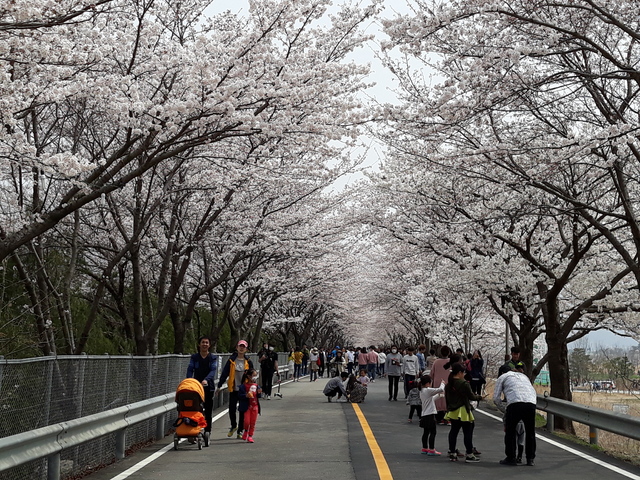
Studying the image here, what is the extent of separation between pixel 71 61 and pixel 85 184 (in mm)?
1767

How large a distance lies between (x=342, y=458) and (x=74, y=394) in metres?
3.74

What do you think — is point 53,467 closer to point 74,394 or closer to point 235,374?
point 74,394

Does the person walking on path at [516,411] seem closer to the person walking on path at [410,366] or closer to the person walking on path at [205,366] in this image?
the person walking on path at [205,366]

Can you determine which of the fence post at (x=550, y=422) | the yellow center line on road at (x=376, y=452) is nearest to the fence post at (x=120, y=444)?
the yellow center line on road at (x=376, y=452)

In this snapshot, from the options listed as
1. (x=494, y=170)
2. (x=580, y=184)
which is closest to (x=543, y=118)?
(x=494, y=170)

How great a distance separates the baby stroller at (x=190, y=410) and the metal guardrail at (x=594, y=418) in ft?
19.6

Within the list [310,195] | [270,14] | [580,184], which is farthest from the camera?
[310,195]

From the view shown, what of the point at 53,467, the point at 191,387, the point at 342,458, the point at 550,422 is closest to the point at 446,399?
the point at 342,458

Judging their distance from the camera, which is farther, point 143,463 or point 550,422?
point 550,422

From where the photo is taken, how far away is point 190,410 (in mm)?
11695

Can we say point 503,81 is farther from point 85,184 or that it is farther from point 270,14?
point 85,184

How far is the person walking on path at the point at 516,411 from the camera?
11.1m

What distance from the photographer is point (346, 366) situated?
3456cm

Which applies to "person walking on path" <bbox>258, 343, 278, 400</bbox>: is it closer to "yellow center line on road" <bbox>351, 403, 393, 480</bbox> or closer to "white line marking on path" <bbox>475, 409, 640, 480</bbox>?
"yellow center line on road" <bbox>351, 403, 393, 480</bbox>
